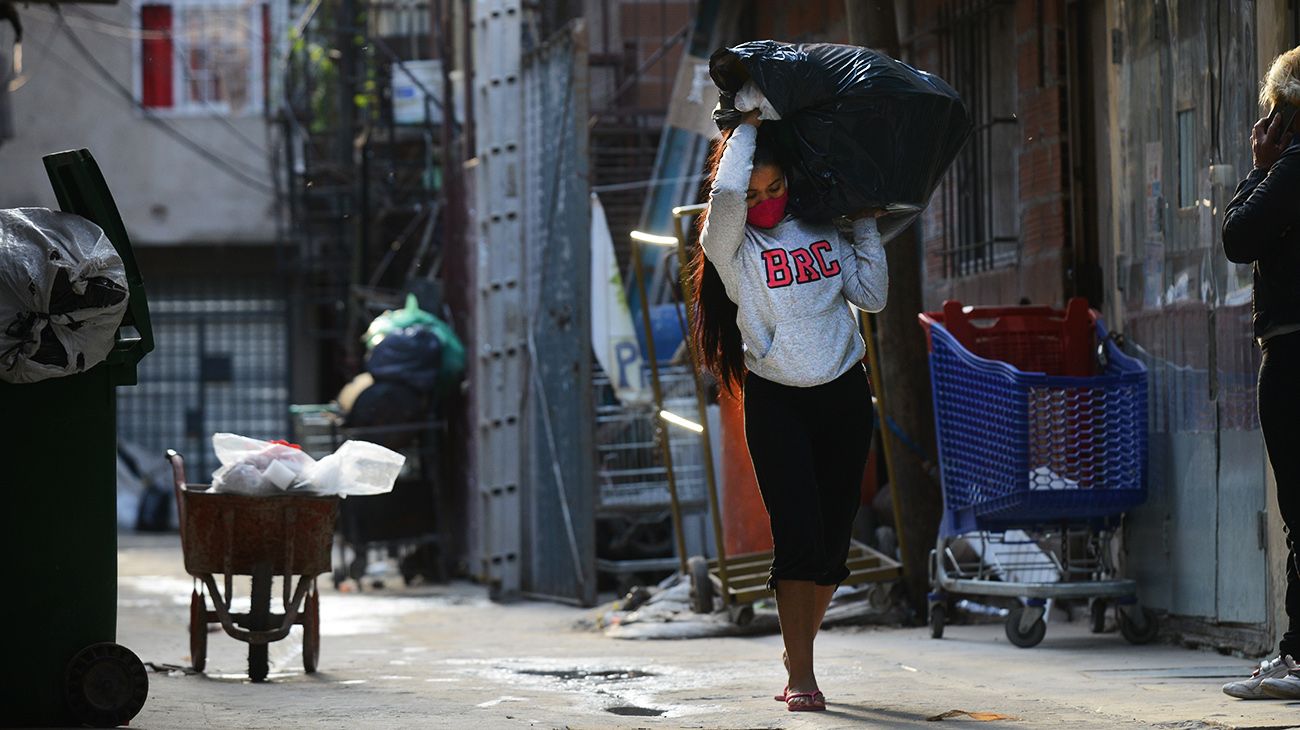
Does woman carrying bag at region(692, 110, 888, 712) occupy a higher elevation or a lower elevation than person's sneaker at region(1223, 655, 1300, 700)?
higher

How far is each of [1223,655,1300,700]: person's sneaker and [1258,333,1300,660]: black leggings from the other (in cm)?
4

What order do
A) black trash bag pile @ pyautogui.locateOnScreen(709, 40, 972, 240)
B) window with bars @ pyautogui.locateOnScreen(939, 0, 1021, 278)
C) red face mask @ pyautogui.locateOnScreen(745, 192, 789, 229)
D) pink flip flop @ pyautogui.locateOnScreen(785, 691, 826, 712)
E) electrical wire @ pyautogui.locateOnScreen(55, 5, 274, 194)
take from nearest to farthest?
pink flip flop @ pyautogui.locateOnScreen(785, 691, 826, 712)
red face mask @ pyautogui.locateOnScreen(745, 192, 789, 229)
black trash bag pile @ pyautogui.locateOnScreen(709, 40, 972, 240)
window with bars @ pyautogui.locateOnScreen(939, 0, 1021, 278)
electrical wire @ pyautogui.locateOnScreen(55, 5, 274, 194)

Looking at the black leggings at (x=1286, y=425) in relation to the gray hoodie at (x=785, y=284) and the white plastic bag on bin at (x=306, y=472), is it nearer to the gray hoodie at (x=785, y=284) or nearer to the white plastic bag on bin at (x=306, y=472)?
the gray hoodie at (x=785, y=284)

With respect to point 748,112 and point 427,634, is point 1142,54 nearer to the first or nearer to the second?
point 748,112

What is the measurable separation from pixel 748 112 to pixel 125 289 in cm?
184

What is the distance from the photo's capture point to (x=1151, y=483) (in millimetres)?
6941

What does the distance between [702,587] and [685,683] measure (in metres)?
2.37

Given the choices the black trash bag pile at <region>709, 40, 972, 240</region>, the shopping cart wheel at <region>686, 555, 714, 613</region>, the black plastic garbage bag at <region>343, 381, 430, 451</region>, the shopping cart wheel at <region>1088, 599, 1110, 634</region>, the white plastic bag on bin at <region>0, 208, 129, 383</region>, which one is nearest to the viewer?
the white plastic bag on bin at <region>0, 208, 129, 383</region>

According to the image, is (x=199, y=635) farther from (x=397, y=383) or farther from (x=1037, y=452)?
(x=397, y=383)

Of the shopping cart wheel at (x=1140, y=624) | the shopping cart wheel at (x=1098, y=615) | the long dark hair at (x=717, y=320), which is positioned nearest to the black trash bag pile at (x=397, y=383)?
the shopping cart wheel at (x=1098, y=615)

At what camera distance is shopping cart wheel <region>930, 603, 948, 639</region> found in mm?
7375

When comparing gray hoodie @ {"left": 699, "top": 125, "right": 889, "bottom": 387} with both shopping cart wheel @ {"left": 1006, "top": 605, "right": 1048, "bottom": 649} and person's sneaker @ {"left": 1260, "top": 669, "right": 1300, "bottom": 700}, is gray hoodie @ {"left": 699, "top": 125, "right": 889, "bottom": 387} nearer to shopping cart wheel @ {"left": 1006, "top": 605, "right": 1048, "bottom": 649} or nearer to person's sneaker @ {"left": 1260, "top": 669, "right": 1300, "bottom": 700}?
person's sneaker @ {"left": 1260, "top": 669, "right": 1300, "bottom": 700}

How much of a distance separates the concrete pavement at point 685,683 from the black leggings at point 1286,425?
394 millimetres

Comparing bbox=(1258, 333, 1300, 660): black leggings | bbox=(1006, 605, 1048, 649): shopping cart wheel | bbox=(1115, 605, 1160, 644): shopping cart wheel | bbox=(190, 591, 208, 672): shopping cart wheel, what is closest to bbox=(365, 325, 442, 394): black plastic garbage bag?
bbox=(190, 591, 208, 672): shopping cart wheel
